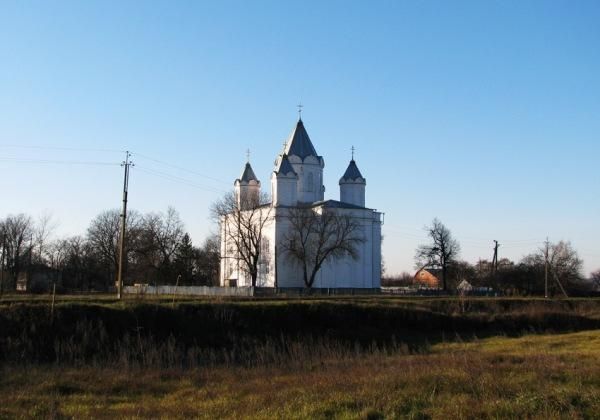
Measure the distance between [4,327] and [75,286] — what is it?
189 feet

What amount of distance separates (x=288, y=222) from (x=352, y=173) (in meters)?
10.9

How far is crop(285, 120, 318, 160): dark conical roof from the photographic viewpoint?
259ft

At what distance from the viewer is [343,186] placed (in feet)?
265

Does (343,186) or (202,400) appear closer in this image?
(202,400)

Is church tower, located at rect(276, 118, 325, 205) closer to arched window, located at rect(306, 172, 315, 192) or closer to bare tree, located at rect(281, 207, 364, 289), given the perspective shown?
arched window, located at rect(306, 172, 315, 192)

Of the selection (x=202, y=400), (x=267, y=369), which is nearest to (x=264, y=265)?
(x=267, y=369)

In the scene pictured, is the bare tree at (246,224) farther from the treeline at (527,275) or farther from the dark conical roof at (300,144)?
the treeline at (527,275)

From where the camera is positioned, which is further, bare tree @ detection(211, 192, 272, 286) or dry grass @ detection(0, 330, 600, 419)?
bare tree @ detection(211, 192, 272, 286)

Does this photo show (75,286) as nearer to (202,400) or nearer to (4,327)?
(4,327)

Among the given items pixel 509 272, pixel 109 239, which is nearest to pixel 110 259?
pixel 109 239

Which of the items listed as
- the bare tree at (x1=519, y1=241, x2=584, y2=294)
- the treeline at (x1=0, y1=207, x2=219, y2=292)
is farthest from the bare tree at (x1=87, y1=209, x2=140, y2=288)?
the bare tree at (x1=519, y1=241, x2=584, y2=294)

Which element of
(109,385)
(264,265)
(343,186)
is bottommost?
(109,385)

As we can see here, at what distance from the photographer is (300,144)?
261 feet

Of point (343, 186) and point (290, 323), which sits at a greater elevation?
point (343, 186)
